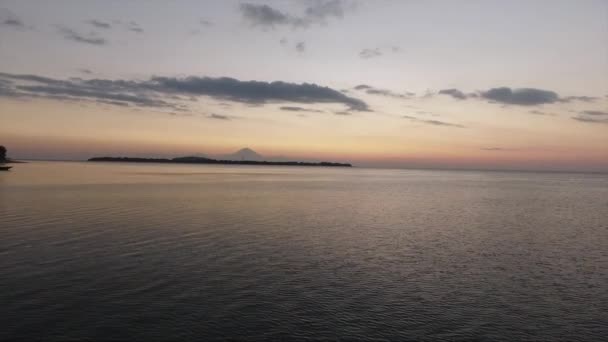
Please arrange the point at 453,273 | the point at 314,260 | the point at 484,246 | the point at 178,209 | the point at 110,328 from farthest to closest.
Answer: the point at 178,209
the point at 484,246
the point at 314,260
the point at 453,273
the point at 110,328

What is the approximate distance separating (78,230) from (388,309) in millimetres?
26968

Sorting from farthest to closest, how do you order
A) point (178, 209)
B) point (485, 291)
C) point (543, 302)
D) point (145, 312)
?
point (178, 209) → point (485, 291) → point (543, 302) → point (145, 312)

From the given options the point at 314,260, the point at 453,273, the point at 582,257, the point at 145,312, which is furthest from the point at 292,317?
the point at 582,257

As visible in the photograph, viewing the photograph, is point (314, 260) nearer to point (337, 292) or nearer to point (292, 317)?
point (337, 292)

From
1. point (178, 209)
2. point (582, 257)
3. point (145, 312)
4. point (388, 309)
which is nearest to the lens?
point (145, 312)

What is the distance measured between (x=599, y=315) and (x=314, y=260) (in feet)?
47.3

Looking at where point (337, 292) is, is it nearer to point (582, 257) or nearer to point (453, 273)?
point (453, 273)

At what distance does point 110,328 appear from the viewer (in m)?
14.7

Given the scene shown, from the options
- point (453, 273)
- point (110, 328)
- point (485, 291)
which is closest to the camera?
point (110, 328)

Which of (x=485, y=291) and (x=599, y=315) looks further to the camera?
(x=485, y=291)

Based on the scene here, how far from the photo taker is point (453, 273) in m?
23.5

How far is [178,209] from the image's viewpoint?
164 ft

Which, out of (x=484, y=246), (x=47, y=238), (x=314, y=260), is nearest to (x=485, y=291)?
(x=314, y=260)

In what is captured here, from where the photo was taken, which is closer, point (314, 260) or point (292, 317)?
point (292, 317)
